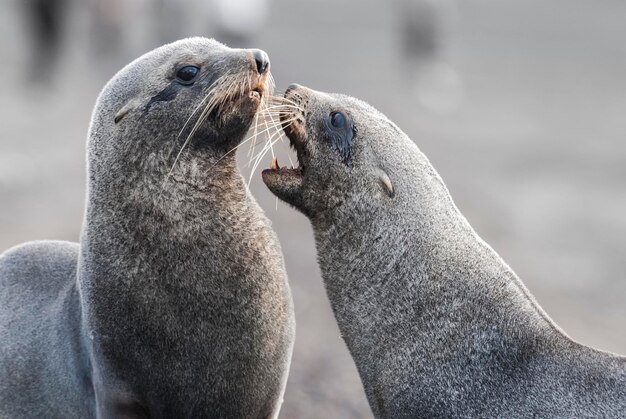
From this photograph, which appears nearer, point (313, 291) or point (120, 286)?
point (120, 286)

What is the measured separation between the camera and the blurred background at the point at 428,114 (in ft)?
52.2

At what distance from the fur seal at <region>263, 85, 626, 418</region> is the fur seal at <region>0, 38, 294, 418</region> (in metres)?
0.36

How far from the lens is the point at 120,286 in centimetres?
709

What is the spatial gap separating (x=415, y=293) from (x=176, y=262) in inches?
56.0

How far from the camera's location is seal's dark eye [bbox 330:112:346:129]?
24.4 ft

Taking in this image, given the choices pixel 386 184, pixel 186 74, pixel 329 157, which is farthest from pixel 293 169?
pixel 186 74

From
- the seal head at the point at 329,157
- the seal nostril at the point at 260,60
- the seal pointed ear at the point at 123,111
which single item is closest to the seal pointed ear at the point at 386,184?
the seal head at the point at 329,157

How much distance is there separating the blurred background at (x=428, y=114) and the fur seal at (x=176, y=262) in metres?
3.28

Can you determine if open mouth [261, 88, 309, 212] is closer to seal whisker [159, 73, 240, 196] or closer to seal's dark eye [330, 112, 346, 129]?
seal's dark eye [330, 112, 346, 129]

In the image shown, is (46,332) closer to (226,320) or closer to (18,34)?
(226,320)

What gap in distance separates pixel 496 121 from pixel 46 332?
73.7ft

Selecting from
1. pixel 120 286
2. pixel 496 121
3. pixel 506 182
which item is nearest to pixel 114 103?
pixel 120 286

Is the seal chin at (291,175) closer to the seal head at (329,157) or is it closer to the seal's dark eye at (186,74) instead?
the seal head at (329,157)

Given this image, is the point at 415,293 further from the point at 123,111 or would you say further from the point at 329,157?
the point at 123,111
